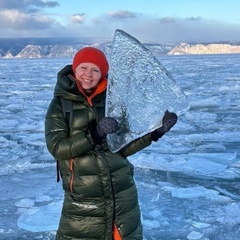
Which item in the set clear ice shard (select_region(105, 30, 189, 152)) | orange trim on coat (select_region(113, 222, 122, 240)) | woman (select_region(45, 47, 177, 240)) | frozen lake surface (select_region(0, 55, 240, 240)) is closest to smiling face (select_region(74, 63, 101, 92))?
woman (select_region(45, 47, 177, 240))

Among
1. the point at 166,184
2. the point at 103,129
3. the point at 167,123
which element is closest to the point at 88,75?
the point at 103,129

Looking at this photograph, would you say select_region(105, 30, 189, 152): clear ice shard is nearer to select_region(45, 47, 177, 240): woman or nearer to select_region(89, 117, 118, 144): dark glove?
select_region(45, 47, 177, 240): woman

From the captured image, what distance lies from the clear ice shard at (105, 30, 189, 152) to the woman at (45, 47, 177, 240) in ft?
0.40

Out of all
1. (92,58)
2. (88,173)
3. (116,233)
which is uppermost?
(92,58)

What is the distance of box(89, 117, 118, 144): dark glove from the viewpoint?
1697 mm

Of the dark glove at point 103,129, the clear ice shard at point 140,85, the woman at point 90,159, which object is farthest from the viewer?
the clear ice shard at point 140,85

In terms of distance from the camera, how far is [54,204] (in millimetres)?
3660

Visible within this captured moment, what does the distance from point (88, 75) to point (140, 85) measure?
35 cm

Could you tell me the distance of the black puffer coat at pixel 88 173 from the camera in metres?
1.82

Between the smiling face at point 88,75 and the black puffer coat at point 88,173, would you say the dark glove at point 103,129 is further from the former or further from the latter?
the smiling face at point 88,75

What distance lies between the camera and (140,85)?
2.10 meters

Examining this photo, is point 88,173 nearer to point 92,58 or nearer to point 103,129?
point 103,129

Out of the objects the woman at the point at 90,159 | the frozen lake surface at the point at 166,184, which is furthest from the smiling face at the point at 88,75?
the frozen lake surface at the point at 166,184

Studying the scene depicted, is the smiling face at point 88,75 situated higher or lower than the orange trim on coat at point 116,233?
higher
